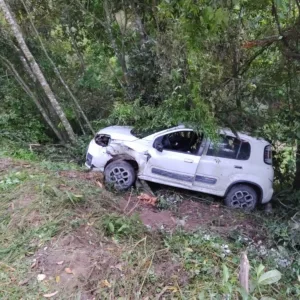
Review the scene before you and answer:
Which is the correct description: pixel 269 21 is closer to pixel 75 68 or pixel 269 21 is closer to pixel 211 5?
pixel 211 5

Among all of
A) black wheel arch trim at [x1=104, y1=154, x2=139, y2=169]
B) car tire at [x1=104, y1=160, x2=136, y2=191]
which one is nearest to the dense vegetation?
black wheel arch trim at [x1=104, y1=154, x2=139, y2=169]

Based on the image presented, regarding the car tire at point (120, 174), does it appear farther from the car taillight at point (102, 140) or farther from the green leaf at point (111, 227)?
the green leaf at point (111, 227)

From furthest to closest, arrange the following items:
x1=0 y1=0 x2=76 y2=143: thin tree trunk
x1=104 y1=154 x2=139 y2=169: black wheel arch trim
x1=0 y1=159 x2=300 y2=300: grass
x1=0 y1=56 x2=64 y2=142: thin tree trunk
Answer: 1. x1=0 y1=56 x2=64 y2=142: thin tree trunk
2. x1=0 y1=0 x2=76 y2=143: thin tree trunk
3. x1=104 y1=154 x2=139 y2=169: black wheel arch trim
4. x1=0 y1=159 x2=300 y2=300: grass

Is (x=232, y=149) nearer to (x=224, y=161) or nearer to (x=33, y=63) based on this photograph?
(x=224, y=161)

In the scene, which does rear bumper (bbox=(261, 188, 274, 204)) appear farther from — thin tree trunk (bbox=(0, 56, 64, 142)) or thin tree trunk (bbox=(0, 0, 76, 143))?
thin tree trunk (bbox=(0, 56, 64, 142))

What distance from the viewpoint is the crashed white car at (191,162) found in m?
7.28

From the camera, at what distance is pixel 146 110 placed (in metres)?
7.60

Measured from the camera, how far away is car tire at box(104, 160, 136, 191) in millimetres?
7250

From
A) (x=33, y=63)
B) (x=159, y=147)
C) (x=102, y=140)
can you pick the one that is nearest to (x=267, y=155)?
(x=159, y=147)

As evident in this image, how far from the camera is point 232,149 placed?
731 centimetres

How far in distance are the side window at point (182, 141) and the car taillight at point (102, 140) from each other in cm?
94

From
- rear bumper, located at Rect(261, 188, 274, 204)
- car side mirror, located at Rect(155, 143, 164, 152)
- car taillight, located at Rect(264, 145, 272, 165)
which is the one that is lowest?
rear bumper, located at Rect(261, 188, 274, 204)

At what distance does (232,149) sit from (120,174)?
2114mm

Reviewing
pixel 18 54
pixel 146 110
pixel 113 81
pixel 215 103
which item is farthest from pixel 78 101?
pixel 215 103
